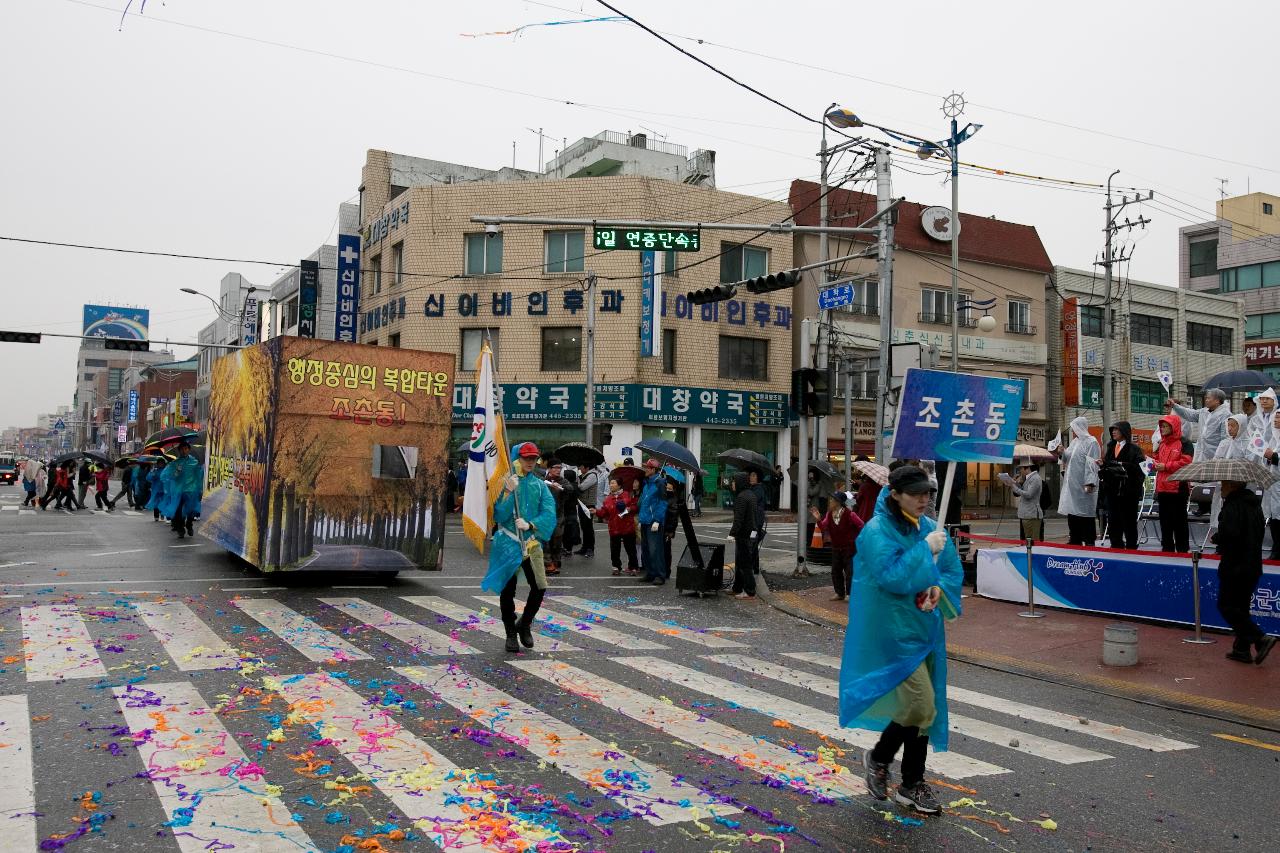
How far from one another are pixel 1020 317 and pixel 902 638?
1570 inches

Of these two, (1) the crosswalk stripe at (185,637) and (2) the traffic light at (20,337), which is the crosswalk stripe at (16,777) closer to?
(1) the crosswalk stripe at (185,637)

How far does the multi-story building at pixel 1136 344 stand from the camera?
137 ft

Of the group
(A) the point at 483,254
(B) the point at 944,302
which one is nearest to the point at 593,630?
(A) the point at 483,254

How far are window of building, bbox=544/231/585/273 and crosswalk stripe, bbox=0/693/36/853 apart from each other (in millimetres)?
28820

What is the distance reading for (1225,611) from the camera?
8664mm

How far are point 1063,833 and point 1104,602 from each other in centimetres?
746

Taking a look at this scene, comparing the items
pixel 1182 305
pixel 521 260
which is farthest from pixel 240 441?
pixel 1182 305

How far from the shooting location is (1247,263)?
50.6 meters

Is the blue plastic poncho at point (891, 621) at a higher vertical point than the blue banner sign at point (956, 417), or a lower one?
lower

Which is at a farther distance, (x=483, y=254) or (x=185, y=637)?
(x=483, y=254)

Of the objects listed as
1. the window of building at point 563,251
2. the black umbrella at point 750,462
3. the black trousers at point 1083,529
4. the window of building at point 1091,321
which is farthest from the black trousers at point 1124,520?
the window of building at point 1091,321

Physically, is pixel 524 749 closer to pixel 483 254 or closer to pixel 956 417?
pixel 956 417

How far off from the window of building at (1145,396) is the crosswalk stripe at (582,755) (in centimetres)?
4408

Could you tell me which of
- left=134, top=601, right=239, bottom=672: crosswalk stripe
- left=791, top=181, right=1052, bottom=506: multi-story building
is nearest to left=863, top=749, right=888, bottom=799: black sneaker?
left=134, top=601, right=239, bottom=672: crosswalk stripe
